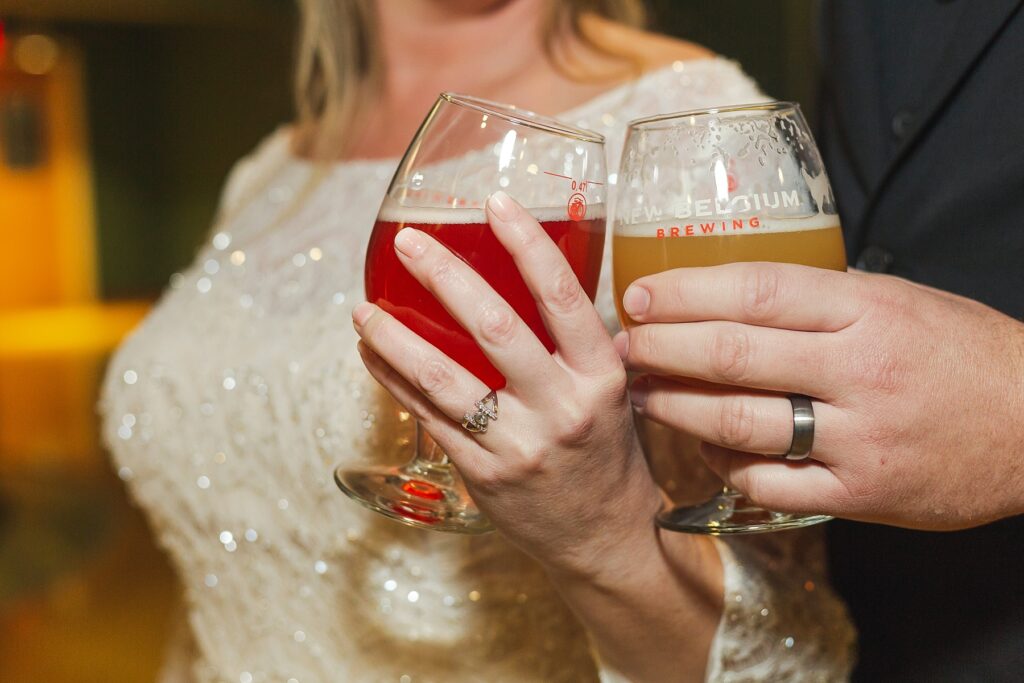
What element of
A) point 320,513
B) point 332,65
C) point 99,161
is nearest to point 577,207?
point 320,513

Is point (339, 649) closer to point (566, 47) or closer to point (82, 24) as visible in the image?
point (566, 47)

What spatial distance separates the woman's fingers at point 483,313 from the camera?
0.78 metres

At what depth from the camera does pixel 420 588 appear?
1341mm

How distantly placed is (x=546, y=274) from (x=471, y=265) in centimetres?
9

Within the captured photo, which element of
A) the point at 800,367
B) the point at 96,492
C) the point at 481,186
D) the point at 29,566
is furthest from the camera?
the point at 96,492

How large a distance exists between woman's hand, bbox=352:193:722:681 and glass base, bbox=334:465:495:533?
0.06 metres

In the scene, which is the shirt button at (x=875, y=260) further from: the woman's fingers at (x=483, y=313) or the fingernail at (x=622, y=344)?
the woman's fingers at (x=483, y=313)

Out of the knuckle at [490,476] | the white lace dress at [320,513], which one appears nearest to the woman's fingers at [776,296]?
the knuckle at [490,476]

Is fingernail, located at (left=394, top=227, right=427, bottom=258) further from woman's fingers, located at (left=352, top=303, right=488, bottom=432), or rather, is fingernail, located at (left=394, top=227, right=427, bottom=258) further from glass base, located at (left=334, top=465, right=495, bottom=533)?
glass base, located at (left=334, top=465, right=495, bottom=533)

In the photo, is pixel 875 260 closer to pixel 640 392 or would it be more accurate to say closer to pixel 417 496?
pixel 640 392

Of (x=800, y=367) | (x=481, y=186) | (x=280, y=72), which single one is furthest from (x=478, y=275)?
(x=280, y=72)

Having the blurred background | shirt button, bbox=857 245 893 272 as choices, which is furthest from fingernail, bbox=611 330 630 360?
the blurred background

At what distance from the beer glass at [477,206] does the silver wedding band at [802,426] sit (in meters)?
0.22

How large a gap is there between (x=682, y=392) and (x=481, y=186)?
26 cm
